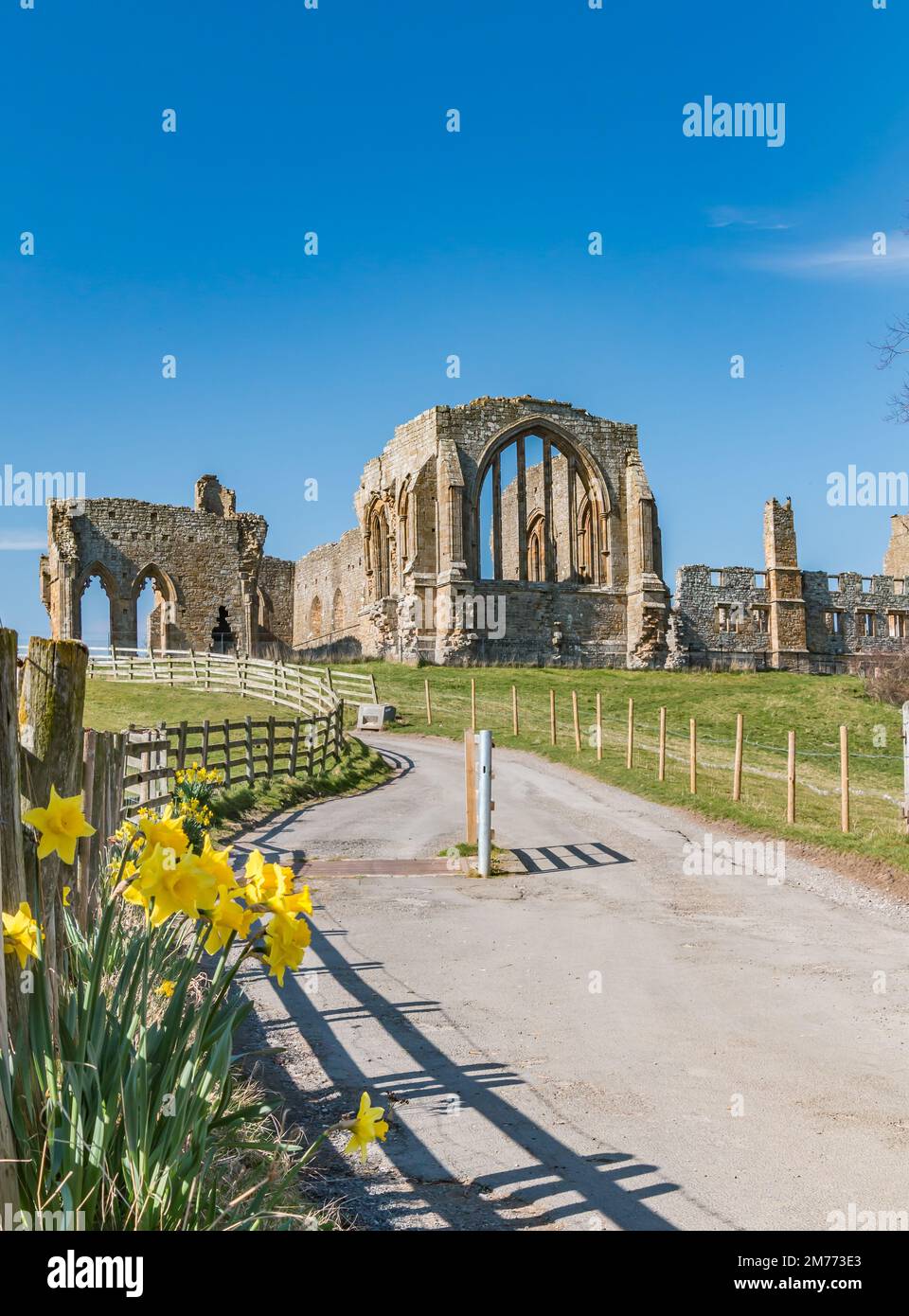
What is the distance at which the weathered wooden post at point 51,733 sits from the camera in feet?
11.8

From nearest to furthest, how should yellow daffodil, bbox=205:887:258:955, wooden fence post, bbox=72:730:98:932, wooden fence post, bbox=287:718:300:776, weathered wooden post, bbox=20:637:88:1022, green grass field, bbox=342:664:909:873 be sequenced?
yellow daffodil, bbox=205:887:258:955 → weathered wooden post, bbox=20:637:88:1022 → wooden fence post, bbox=72:730:98:932 → green grass field, bbox=342:664:909:873 → wooden fence post, bbox=287:718:300:776

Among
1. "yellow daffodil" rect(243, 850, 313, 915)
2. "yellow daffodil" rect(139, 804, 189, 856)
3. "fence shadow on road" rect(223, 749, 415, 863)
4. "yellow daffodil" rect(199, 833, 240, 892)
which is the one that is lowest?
"fence shadow on road" rect(223, 749, 415, 863)

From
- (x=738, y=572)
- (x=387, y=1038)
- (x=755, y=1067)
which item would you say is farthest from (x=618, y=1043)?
(x=738, y=572)

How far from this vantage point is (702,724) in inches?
1131

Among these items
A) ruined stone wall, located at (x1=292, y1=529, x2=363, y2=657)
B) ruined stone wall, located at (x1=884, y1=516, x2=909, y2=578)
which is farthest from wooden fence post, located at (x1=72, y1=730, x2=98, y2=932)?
ruined stone wall, located at (x1=884, y1=516, x2=909, y2=578)

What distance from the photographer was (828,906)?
10.1m

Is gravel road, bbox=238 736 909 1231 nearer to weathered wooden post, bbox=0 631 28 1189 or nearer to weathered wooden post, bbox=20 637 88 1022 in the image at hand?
weathered wooden post, bbox=20 637 88 1022

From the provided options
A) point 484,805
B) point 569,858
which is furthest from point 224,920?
point 569,858

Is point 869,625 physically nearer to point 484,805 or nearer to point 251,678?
point 251,678

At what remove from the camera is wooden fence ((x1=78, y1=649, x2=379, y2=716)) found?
93.6 ft

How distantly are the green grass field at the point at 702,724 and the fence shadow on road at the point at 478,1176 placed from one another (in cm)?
704

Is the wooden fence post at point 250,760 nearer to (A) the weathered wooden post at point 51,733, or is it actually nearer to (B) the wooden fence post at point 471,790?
(B) the wooden fence post at point 471,790

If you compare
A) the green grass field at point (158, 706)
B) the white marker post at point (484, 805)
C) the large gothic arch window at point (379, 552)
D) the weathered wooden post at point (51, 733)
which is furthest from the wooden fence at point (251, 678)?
the weathered wooden post at point (51, 733)

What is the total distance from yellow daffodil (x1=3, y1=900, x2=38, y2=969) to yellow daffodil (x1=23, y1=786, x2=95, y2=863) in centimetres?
34
